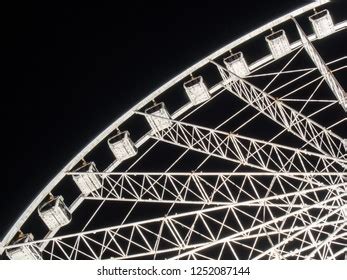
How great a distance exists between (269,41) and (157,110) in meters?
3.33

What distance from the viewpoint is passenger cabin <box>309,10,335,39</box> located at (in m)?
14.1

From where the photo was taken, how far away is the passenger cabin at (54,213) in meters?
13.2

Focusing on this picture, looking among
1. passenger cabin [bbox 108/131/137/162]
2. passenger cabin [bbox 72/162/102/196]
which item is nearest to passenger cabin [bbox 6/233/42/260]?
passenger cabin [bbox 72/162/102/196]

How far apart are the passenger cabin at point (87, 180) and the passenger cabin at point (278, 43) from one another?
5434mm

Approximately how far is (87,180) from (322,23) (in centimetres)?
708

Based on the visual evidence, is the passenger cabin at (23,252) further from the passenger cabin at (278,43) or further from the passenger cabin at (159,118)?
the passenger cabin at (278,43)

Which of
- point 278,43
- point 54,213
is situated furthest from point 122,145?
point 278,43

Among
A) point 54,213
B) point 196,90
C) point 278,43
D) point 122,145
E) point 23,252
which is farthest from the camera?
point 196,90

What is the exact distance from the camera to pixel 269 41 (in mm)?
A: 14172

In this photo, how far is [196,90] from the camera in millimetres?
14484

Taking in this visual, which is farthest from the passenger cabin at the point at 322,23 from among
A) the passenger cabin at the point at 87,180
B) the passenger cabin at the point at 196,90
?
the passenger cabin at the point at 87,180

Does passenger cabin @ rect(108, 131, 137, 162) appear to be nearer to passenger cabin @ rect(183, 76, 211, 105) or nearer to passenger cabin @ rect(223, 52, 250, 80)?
passenger cabin @ rect(183, 76, 211, 105)

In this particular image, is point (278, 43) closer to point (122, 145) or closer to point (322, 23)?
point (322, 23)
